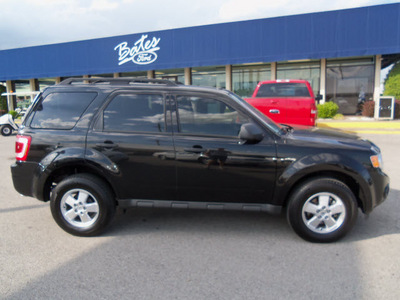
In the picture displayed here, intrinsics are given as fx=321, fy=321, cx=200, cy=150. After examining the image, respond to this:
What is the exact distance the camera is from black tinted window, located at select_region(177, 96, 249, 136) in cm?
366

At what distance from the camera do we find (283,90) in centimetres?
958

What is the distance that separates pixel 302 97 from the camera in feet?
30.1

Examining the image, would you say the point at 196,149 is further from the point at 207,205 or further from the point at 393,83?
the point at 393,83

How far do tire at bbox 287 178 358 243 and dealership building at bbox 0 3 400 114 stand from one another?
14.3 m

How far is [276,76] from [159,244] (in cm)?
1769

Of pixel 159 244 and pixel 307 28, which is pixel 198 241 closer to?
pixel 159 244

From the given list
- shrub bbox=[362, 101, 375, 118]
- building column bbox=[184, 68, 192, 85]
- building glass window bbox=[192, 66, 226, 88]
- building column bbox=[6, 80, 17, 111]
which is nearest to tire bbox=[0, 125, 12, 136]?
building column bbox=[184, 68, 192, 85]

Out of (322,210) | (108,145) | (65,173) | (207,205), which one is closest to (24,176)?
(65,173)

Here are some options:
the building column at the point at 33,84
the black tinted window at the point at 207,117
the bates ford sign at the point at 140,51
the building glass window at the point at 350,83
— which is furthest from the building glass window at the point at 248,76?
the black tinted window at the point at 207,117

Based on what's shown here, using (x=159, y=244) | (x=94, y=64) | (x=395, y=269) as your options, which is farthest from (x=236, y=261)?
(x=94, y=64)

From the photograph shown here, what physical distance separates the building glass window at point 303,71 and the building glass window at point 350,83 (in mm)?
613

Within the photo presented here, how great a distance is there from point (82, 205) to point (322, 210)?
273 centimetres

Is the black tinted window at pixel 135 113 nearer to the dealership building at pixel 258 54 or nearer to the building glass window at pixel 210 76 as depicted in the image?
the dealership building at pixel 258 54

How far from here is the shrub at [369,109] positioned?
54.3ft
